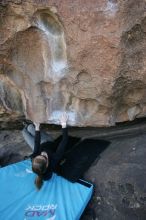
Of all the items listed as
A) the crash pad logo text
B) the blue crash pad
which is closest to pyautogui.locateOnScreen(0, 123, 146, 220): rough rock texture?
the blue crash pad

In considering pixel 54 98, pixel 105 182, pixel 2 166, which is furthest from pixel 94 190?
pixel 2 166

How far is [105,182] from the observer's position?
2826 millimetres

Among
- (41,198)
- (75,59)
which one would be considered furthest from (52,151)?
(75,59)

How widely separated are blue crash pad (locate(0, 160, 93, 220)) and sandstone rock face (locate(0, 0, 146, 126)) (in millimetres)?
518

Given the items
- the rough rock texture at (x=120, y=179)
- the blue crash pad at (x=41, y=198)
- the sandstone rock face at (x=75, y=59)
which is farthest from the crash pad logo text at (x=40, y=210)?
the sandstone rock face at (x=75, y=59)

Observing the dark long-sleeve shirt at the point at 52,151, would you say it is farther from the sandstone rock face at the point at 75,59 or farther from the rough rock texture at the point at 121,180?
the rough rock texture at the point at 121,180

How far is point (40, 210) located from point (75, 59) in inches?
46.1

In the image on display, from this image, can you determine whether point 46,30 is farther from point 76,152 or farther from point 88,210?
point 88,210

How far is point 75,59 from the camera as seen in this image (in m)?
2.53

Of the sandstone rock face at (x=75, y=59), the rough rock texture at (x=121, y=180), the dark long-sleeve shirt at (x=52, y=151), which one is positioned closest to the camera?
the sandstone rock face at (x=75, y=59)

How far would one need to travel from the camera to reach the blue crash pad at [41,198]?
104 inches

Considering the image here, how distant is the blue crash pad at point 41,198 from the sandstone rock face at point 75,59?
52cm

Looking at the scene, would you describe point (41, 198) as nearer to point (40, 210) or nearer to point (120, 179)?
point (40, 210)

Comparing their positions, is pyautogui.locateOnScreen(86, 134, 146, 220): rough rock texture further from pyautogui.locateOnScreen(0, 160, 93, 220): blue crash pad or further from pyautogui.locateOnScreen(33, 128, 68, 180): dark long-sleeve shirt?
pyautogui.locateOnScreen(33, 128, 68, 180): dark long-sleeve shirt
